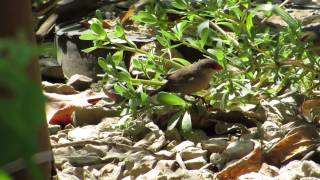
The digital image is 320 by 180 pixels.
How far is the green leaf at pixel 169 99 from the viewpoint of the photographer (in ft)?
8.85

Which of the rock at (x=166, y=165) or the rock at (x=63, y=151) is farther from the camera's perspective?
the rock at (x=63, y=151)

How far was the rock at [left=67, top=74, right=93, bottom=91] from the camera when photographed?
3957 millimetres

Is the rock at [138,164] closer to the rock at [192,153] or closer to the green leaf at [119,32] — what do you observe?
the rock at [192,153]

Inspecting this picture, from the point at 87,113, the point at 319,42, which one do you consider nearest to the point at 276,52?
the point at 319,42

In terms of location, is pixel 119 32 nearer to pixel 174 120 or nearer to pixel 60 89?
pixel 174 120

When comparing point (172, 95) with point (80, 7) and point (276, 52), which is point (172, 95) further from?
point (80, 7)

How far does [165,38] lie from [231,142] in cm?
60

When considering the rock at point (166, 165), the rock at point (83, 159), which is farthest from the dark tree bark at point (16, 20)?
the rock at point (83, 159)

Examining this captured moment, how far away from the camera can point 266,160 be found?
2602 millimetres

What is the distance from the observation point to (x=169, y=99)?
2.71 m

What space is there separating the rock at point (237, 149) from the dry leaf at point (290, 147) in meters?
0.09

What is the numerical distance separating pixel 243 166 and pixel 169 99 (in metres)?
0.43

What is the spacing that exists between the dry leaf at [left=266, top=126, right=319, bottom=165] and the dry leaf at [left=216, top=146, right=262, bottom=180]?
0.23 feet

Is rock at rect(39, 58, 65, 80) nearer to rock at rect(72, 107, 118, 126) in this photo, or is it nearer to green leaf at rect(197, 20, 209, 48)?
rock at rect(72, 107, 118, 126)
